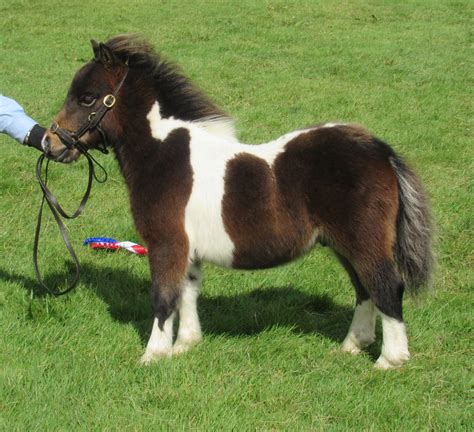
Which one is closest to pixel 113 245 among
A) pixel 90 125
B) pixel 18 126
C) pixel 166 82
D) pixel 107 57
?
pixel 18 126

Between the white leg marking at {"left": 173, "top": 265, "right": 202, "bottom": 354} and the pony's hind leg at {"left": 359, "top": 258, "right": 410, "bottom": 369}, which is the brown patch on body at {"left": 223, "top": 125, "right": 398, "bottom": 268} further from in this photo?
the white leg marking at {"left": 173, "top": 265, "right": 202, "bottom": 354}

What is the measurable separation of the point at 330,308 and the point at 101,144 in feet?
6.89

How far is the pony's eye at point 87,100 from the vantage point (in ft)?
14.3

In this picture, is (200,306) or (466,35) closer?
(200,306)

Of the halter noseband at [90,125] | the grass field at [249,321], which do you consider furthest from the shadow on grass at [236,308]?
the halter noseband at [90,125]

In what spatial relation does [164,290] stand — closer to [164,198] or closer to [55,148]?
[164,198]

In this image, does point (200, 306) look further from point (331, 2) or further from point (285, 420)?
point (331, 2)

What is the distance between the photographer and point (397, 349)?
4203mm

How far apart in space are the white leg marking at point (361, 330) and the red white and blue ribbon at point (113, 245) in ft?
7.18

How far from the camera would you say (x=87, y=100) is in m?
4.36

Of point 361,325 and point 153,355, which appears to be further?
point 361,325

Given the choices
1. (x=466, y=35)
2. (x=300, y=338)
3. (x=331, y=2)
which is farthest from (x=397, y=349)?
(x=331, y=2)

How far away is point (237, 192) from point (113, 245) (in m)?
2.17

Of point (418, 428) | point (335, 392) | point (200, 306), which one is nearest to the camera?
point (418, 428)
